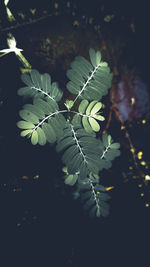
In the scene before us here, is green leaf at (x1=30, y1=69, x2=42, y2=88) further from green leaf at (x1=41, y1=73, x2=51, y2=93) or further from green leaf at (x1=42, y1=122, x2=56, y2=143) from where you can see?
green leaf at (x1=42, y1=122, x2=56, y2=143)

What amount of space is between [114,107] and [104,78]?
0.88 metres

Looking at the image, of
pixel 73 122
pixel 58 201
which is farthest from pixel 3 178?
pixel 73 122

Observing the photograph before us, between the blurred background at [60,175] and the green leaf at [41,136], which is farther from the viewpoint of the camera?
the blurred background at [60,175]

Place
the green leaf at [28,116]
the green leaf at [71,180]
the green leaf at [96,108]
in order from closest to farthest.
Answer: the green leaf at [28,116]
the green leaf at [96,108]
the green leaf at [71,180]

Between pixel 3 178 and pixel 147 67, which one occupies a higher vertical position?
pixel 147 67

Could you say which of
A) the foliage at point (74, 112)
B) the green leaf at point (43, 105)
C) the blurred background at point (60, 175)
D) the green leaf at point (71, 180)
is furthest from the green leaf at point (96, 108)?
the blurred background at point (60, 175)

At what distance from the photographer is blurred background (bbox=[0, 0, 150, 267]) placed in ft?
4.71

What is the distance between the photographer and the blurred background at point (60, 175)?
143cm

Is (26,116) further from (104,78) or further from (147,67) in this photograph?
(147,67)

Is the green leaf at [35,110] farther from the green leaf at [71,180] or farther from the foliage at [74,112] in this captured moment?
the green leaf at [71,180]

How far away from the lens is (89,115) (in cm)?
106

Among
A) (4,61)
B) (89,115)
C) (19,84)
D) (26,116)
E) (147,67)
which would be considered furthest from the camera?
(147,67)

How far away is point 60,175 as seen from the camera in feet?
5.39

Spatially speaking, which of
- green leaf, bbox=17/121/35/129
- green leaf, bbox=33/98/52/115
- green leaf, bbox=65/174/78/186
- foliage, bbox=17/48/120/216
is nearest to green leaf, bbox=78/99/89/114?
foliage, bbox=17/48/120/216
